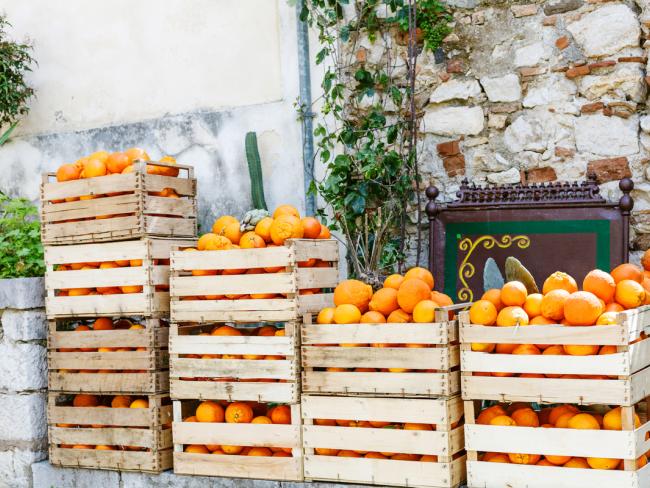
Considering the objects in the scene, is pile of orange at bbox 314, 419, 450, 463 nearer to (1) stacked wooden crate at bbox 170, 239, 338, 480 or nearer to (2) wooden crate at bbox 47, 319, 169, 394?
(1) stacked wooden crate at bbox 170, 239, 338, 480

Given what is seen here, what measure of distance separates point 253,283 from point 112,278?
0.80 m

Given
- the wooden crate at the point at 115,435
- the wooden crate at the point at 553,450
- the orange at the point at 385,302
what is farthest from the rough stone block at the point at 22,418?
the wooden crate at the point at 553,450

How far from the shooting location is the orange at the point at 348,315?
12.2 ft

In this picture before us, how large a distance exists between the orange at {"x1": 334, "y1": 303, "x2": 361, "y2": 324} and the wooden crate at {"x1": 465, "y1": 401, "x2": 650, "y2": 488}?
596mm

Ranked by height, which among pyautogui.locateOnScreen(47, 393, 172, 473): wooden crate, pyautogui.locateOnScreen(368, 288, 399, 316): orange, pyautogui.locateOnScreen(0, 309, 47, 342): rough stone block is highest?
pyautogui.locateOnScreen(368, 288, 399, 316): orange

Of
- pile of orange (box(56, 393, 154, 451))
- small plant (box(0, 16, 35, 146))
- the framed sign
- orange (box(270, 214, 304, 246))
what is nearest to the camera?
orange (box(270, 214, 304, 246))

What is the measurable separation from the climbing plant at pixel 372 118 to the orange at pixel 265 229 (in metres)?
0.83

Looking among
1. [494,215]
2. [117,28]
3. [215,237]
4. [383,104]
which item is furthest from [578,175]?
[117,28]

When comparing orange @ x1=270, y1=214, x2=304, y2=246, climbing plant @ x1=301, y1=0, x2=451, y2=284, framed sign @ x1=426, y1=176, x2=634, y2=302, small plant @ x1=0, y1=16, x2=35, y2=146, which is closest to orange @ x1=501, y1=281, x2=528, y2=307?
framed sign @ x1=426, y1=176, x2=634, y2=302

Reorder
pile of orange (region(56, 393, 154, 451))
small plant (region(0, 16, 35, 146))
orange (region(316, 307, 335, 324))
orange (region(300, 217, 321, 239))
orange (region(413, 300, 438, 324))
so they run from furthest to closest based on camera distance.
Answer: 1. small plant (region(0, 16, 35, 146))
2. pile of orange (region(56, 393, 154, 451))
3. orange (region(300, 217, 321, 239))
4. orange (region(316, 307, 335, 324))
5. orange (region(413, 300, 438, 324))

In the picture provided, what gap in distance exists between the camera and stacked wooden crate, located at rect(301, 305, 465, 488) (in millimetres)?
3547

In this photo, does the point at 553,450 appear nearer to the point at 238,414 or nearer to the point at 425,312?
the point at 425,312

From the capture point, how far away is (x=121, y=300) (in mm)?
4273

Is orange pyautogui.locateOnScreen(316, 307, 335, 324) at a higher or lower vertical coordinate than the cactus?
lower
